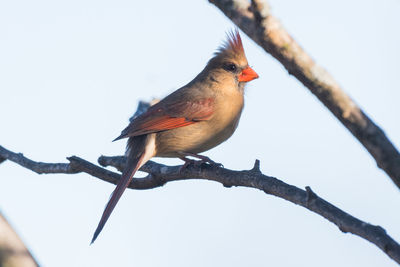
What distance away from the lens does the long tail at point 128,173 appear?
3.91 metres

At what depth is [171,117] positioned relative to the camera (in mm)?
4695

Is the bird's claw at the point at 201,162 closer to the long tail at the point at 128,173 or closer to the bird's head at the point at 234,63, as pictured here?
the long tail at the point at 128,173

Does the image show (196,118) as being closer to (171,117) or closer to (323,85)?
(171,117)

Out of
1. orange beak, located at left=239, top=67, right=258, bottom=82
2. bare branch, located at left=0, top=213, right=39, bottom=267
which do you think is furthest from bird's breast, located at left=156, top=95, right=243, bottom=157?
bare branch, located at left=0, top=213, right=39, bottom=267

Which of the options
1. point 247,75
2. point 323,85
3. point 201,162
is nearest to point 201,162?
point 201,162

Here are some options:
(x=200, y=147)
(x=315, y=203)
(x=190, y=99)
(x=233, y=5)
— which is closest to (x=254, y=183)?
(x=315, y=203)

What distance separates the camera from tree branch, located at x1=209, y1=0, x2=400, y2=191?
1729 millimetres

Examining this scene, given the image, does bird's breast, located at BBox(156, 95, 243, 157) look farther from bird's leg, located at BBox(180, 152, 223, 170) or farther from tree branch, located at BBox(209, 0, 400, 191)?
tree branch, located at BBox(209, 0, 400, 191)

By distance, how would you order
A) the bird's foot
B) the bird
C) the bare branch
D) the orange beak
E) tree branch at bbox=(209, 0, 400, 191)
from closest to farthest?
1. tree branch at bbox=(209, 0, 400, 191)
2. the bare branch
3. the bird's foot
4. the bird
5. the orange beak

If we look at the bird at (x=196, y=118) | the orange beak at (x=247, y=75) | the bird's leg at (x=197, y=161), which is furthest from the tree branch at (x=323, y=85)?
the orange beak at (x=247, y=75)

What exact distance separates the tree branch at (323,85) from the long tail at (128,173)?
222 centimetres

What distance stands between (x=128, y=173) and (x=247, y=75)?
58.2 inches

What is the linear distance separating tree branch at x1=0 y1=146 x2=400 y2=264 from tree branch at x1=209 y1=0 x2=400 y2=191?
417 mm

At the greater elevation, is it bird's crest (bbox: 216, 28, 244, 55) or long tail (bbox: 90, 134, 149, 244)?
bird's crest (bbox: 216, 28, 244, 55)
